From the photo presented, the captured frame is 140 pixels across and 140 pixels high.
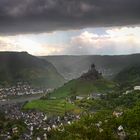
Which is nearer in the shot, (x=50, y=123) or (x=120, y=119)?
(x=120, y=119)

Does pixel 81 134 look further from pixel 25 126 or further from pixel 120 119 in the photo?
pixel 25 126

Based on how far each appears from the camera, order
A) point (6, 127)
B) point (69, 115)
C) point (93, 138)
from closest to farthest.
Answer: point (93, 138) → point (6, 127) → point (69, 115)

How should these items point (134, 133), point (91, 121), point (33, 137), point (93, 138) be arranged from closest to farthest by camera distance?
point (134, 133)
point (93, 138)
point (91, 121)
point (33, 137)

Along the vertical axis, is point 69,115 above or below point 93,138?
below

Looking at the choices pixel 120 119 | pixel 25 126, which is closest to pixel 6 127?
pixel 25 126

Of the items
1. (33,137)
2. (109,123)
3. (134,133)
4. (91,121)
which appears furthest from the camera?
(33,137)

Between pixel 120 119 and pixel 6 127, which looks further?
pixel 6 127

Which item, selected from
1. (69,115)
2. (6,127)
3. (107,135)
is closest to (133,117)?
(107,135)

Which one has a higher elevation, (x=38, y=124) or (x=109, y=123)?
(x=109, y=123)

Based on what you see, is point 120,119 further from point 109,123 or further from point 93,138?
point 93,138
